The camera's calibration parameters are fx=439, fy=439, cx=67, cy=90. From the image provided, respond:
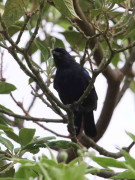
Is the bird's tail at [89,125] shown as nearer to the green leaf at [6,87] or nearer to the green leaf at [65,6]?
the green leaf at [6,87]

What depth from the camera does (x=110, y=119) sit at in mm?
4137

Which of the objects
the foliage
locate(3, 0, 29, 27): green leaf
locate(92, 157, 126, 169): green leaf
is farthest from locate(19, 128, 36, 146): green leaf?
locate(92, 157, 126, 169): green leaf

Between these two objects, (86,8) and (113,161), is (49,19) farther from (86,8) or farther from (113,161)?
(113,161)

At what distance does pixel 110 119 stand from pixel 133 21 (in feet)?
4.90

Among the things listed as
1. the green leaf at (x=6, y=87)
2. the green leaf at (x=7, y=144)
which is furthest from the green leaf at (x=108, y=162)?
the green leaf at (x=6, y=87)

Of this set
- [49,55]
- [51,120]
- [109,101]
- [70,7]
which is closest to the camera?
[70,7]

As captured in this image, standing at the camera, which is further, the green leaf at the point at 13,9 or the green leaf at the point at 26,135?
the green leaf at the point at 13,9

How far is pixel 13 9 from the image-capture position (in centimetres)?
248

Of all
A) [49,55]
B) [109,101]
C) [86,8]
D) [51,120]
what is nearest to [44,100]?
[51,120]

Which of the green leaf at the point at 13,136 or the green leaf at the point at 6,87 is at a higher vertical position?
the green leaf at the point at 6,87

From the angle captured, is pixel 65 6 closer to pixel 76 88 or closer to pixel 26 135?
pixel 26 135

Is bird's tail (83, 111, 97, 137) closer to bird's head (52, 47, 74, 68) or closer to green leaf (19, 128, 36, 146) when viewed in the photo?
bird's head (52, 47, 74, 68)

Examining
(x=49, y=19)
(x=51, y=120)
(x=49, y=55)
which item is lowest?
(x=51, y=120)

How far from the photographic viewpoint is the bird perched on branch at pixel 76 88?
4215mm
